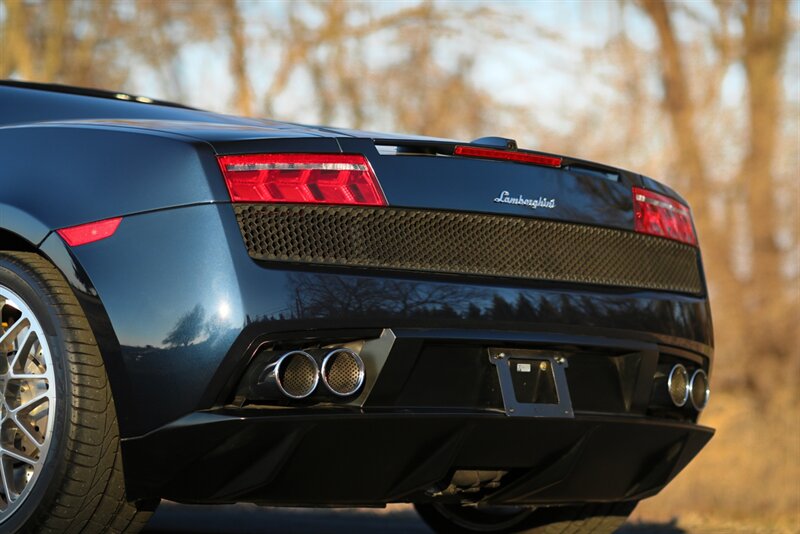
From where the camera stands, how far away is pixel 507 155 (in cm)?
400

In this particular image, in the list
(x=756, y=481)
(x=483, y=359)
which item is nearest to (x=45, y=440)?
(x=483, y=359)

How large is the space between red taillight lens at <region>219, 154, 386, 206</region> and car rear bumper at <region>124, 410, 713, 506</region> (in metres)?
0.57

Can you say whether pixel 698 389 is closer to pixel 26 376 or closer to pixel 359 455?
pixel 359 455

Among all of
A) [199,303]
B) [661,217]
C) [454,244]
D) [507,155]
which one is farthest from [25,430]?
[661,217]

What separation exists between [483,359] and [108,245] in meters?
1.06

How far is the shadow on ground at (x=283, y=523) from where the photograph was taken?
5.75 meters

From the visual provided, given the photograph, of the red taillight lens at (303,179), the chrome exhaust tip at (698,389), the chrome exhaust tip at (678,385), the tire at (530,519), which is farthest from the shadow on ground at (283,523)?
the red taillight lens at (303,179)

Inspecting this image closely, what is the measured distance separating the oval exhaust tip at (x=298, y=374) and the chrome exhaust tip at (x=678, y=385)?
1319 millimetres

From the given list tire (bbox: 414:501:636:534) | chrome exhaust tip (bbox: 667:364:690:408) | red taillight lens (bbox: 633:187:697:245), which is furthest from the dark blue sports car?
tire (bbox: 414:501:636:534)

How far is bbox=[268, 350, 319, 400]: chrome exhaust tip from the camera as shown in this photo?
3.46 meters

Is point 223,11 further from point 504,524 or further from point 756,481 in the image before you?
point 504,524

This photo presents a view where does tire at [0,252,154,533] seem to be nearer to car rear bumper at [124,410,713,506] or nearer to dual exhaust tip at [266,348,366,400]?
car rear bumper at [124,410,713,506]

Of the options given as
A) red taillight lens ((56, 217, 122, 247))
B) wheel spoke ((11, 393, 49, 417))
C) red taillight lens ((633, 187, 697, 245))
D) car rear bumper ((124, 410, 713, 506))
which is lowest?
car rear bumper ((124, 410, 713, 506))

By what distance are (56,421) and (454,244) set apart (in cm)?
118
